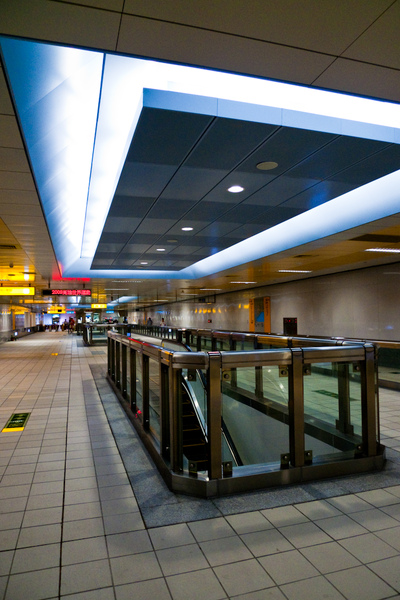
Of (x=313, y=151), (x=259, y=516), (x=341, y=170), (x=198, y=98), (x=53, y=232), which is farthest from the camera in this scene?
(x=53, y=232)

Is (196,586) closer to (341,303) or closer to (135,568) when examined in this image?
(135,568)

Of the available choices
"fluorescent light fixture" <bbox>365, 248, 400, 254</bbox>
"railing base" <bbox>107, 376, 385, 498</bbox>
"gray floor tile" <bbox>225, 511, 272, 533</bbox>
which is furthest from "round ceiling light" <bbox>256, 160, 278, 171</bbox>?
"fluorescent light fixture" <bbox>365, 248, 400, 254</bbox>

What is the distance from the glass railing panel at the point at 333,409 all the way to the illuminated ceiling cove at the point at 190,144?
2471mm

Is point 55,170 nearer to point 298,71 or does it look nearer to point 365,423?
point 298,71

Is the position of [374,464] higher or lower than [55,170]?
lower

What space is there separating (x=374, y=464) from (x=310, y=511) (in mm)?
1180

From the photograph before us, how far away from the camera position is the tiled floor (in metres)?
2.17

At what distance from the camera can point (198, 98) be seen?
3.75 meters

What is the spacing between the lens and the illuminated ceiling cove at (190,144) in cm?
378

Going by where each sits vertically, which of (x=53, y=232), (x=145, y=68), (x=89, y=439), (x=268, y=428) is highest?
(x=145, y=68)

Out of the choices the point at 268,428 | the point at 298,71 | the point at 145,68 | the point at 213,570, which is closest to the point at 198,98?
the point at 145,68

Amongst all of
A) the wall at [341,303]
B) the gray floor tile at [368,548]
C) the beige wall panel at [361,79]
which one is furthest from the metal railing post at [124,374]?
the wall at [341,303]

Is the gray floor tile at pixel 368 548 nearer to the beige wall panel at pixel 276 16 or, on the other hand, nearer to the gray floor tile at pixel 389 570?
the gray floor tile at pixel 389 570

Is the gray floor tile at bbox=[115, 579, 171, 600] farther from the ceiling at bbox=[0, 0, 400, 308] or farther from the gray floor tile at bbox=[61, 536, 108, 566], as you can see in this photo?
A: the ceiling at bbox=[0, 0, 400, 308]
